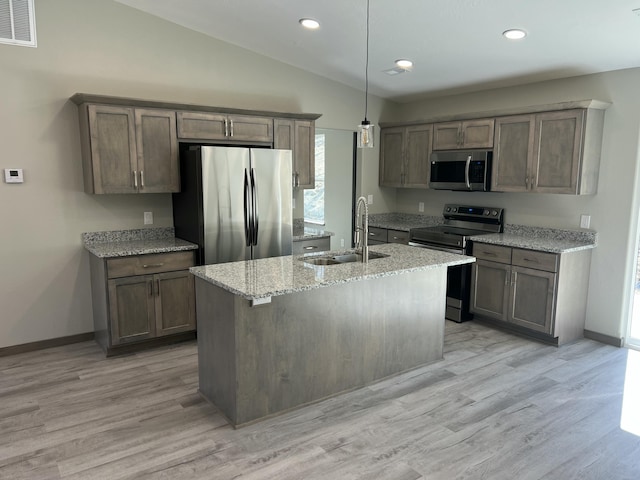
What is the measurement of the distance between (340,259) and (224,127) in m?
1.84

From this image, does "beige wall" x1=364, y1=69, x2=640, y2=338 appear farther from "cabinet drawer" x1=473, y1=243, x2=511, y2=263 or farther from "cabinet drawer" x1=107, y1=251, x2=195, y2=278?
"cabinet drawer" x1=107, y1=251, x2=195, y2=278

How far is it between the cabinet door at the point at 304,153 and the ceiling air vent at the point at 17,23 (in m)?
2.43

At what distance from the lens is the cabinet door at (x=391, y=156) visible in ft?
18.9

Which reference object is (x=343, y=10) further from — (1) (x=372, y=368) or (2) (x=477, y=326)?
(2) (x=477, y=326)

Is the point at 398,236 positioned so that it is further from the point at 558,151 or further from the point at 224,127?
the point at 224,127

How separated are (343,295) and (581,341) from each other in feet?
8.82

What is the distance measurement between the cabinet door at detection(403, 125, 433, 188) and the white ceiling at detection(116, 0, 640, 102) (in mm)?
570

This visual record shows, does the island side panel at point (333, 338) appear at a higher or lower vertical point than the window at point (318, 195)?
lower

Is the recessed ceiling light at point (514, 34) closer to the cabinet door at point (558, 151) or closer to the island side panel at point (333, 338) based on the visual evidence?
the cabinet door at point (558, 151)

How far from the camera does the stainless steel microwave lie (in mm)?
4781

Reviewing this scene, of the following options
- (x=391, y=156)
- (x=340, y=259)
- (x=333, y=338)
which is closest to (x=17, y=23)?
(x=340, y=259)

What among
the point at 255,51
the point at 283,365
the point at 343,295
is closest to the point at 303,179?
the point at 255,51

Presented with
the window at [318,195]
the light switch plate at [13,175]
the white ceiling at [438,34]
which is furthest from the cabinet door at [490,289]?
the light switch plate at [13,175]

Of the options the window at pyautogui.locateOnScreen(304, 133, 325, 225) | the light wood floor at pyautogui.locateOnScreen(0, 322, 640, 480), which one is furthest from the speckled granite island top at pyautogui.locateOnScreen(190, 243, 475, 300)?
the window at pyautogui.locateOnScreen(304, 133, 325, 225)
